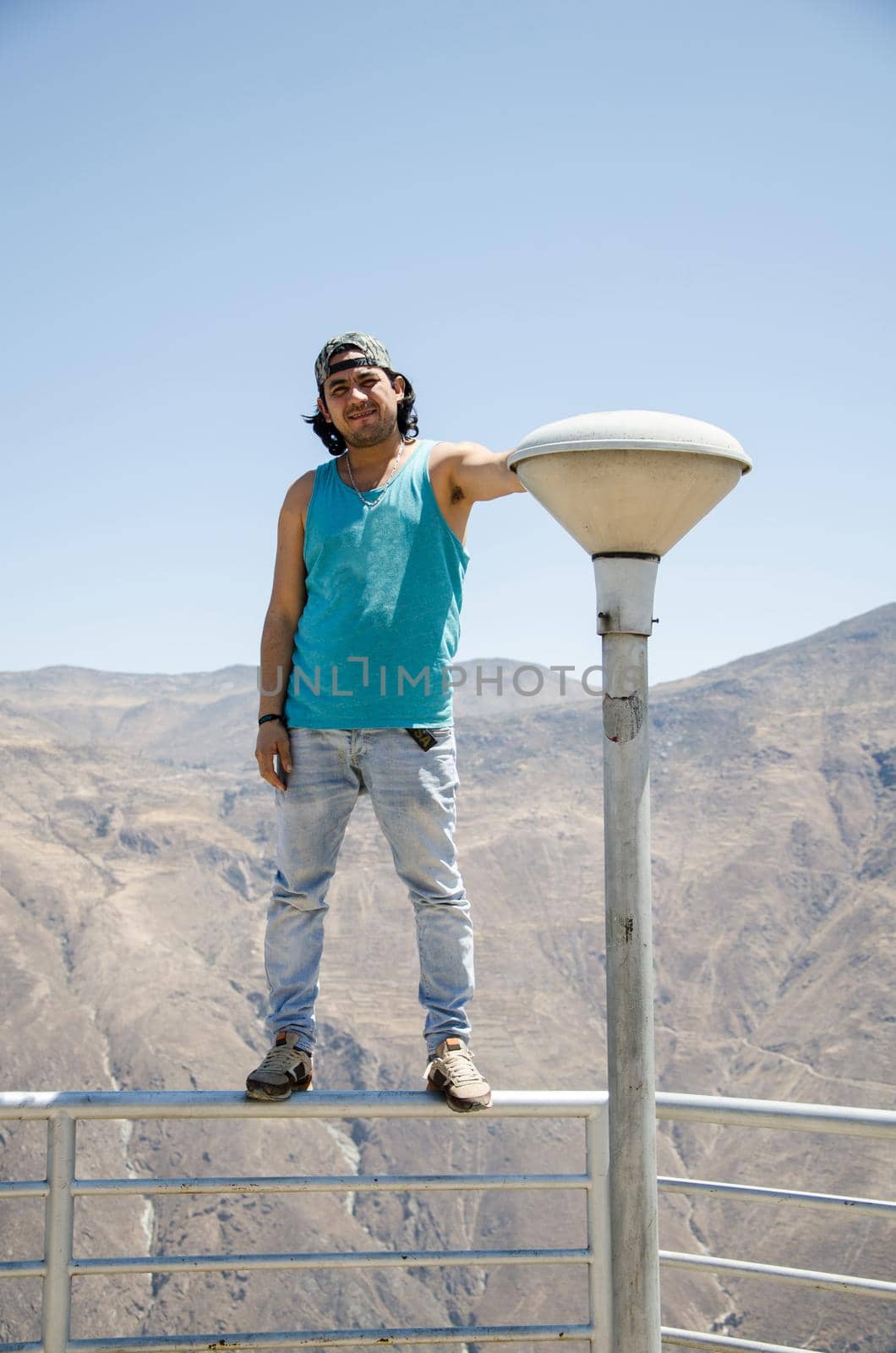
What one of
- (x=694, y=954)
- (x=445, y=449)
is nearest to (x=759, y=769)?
(x=694, y=954)

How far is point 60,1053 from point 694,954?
48815 mm

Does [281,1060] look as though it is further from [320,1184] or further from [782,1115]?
[782,1115]

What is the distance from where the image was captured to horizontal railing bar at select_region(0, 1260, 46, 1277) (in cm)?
306

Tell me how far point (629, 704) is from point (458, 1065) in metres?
1.16

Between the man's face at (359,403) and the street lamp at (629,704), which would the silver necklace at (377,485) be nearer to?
the man's face at (359,403)

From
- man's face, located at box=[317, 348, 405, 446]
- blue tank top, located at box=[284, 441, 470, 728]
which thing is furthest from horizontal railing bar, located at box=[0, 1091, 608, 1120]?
man's face, located at box=[317, 348, 405, 446]

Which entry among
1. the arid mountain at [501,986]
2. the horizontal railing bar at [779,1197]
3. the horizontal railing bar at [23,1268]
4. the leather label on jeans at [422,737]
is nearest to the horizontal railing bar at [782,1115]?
the horizontal railing bar at [779,1197]

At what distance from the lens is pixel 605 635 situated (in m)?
2.81

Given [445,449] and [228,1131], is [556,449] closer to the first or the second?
[445,449]

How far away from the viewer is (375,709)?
3402 millimetres

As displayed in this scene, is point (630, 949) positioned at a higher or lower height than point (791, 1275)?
higher

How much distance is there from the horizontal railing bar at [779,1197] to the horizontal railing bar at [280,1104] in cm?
33

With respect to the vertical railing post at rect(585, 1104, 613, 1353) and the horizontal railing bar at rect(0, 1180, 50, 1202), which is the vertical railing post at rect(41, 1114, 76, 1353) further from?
the vertical railing post at rect(585, 1104, 613, 1353)

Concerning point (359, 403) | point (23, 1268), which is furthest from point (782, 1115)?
point (359, 403)
